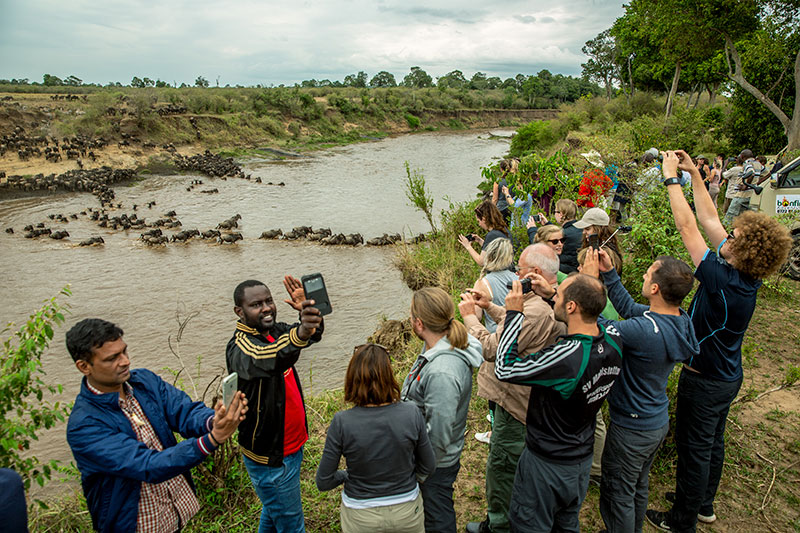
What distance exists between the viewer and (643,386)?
2.70 metres

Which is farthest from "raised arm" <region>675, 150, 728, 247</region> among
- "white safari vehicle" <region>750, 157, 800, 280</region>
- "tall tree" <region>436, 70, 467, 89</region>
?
"tall tree" <region>436, 70, 467, 89</region>

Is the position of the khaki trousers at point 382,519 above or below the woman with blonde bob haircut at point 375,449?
below

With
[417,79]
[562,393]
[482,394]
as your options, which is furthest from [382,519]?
[417,79]

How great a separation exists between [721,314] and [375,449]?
87.3 inches

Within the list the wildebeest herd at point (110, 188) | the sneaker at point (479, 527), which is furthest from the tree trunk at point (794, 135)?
the sneaker at point (479, 527)

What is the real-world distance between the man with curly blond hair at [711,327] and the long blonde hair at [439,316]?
1.58 metres

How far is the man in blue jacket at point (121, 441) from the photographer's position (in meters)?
2.14

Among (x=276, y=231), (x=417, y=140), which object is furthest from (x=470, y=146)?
(x=276, y=231)

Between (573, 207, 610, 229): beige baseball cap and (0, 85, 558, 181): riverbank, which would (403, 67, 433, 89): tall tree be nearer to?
(0, 85, 558, 181): riverbank

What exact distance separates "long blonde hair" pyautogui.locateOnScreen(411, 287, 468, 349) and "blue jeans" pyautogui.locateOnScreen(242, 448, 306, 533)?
1.11m

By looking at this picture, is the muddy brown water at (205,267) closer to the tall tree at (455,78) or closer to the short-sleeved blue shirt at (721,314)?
the short-sleeved blue shirt at (721,314)

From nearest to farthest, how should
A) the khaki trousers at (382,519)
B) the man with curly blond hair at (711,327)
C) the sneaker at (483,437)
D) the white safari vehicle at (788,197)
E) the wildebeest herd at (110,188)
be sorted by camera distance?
Answer: 1. the khaki trousers at (382,519)
2. the man with curly blond hair at (711,327)
3. the sneaker at (483,437)
4. the white safari vehicle at (788,197)
5. the wildebeest herd at (110,188)

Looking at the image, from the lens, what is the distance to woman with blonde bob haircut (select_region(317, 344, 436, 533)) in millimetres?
2219

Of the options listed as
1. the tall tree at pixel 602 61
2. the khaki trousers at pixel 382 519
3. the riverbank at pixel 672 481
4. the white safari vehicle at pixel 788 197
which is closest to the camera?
the khaki trousers at pixel 382 519
